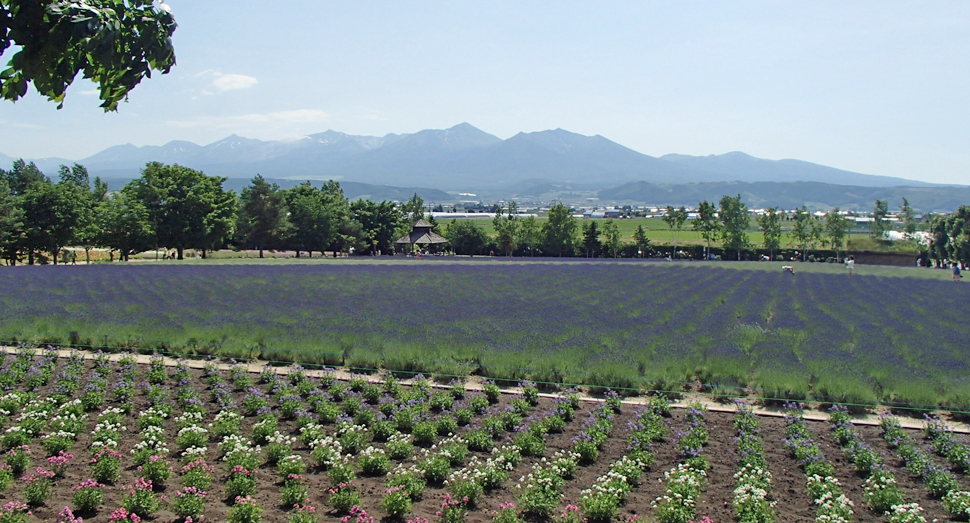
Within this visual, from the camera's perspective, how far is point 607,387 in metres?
11.7

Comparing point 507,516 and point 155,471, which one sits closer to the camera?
point 507,516

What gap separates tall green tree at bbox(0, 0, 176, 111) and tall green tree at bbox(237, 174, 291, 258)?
68.6m

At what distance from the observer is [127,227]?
179 feet

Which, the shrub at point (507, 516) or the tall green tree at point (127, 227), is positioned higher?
the tall green tree at point (127, 227)

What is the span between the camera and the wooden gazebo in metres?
79.7

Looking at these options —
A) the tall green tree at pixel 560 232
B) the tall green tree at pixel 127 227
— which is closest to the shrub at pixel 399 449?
the tall green tree at pixel 127 227

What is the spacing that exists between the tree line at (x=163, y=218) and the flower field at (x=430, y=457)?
49813 millimetres

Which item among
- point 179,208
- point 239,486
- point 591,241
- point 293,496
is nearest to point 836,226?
point 591,241

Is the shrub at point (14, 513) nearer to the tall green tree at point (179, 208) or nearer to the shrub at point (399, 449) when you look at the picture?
the shrub at point (399, 449)

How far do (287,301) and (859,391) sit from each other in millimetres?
17174

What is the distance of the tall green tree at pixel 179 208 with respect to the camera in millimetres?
56281

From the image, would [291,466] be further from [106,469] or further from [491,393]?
[491,393]

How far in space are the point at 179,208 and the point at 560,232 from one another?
155ft

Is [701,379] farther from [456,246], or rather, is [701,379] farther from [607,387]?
[456,246]
